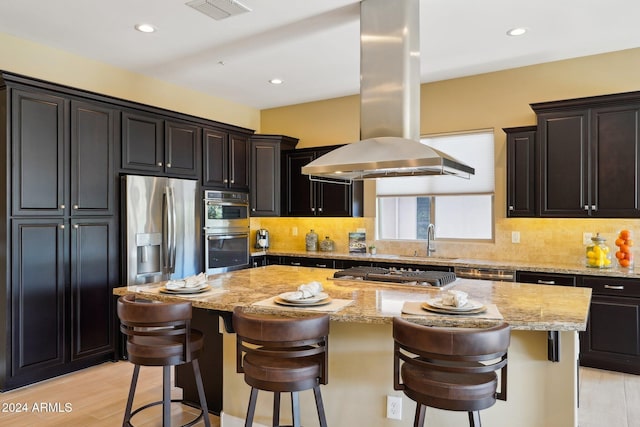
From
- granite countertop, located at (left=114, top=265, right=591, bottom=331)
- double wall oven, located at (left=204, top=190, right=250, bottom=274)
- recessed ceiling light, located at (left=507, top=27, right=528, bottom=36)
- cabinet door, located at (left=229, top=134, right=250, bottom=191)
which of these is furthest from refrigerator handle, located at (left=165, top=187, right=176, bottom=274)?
recessed ceiling light, located at (left=507, top=27, right=528, bottom=36)

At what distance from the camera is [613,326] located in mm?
3828

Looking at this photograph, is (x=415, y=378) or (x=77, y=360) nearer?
(x=415, y=378)

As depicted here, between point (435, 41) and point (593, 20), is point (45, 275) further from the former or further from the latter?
point (593, 20)

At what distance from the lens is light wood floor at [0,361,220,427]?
3014mm

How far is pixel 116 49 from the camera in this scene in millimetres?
4207

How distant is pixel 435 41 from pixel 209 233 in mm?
3113

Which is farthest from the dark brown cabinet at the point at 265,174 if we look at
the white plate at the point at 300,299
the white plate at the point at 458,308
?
the white plate at the point at 458,308

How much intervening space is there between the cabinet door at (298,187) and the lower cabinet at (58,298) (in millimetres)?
2408

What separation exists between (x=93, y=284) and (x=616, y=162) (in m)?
4.85

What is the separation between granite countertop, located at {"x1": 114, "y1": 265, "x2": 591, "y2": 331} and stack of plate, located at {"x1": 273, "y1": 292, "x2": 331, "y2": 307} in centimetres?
6

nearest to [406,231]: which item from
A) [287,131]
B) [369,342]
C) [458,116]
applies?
[458,116]

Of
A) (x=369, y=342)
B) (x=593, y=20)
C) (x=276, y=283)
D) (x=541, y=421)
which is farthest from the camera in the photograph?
(x=593, y=20)

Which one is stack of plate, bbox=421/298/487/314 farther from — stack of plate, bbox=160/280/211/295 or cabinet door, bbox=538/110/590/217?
cabinet door, bbox=538/110/590/217

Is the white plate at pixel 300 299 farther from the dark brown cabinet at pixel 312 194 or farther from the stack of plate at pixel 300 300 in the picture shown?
the dark brown cabinet at pixel 312 194
